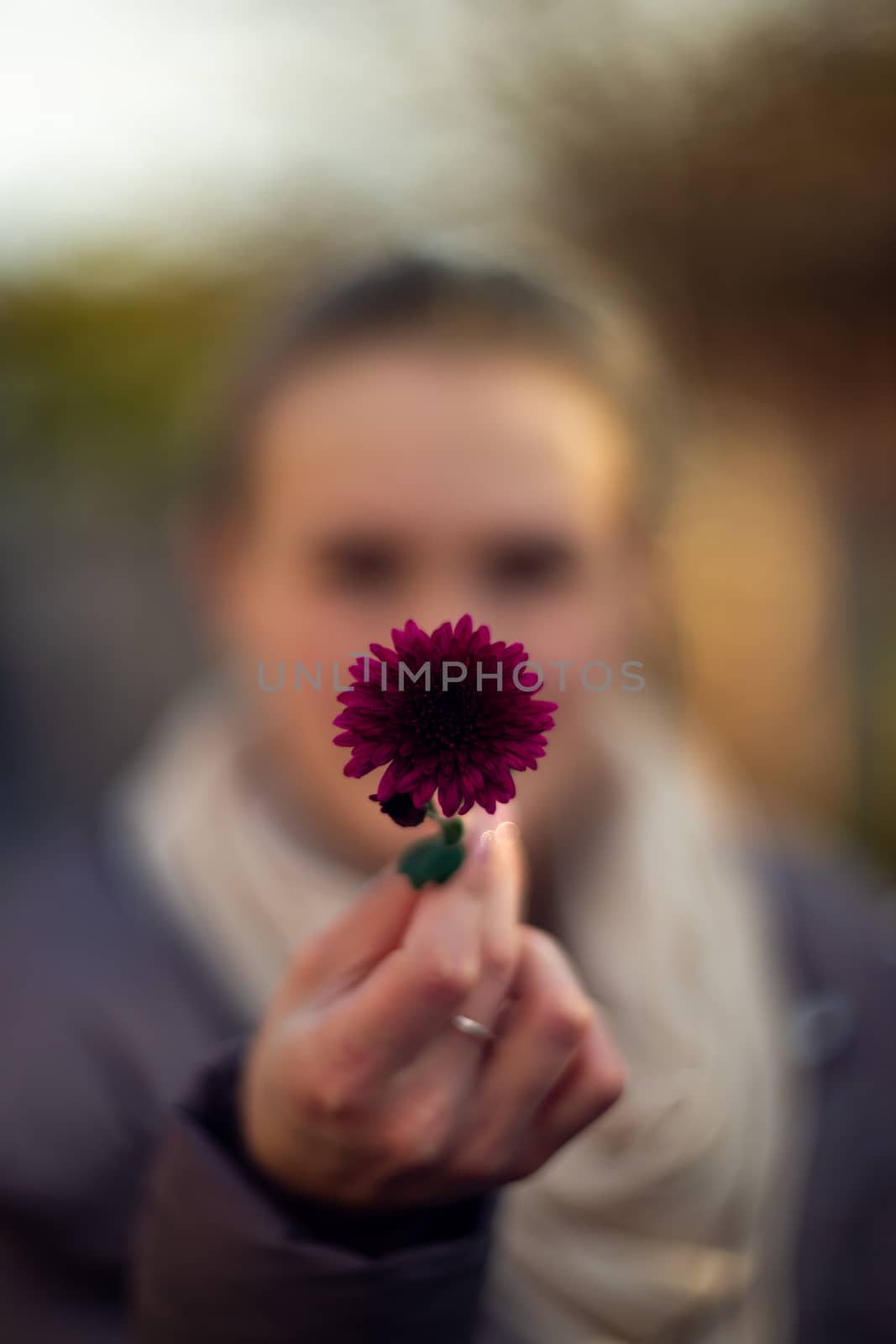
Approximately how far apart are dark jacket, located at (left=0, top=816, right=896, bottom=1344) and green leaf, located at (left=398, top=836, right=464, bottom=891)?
7.3 inches

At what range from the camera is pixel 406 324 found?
0.78 m

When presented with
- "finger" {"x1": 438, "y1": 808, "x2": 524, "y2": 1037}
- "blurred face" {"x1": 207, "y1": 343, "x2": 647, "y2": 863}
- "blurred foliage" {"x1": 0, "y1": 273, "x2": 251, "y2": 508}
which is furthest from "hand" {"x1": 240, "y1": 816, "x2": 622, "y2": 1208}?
"blurred foliage" {"x1": 0, "y1": 273, "x2": 251, "y2": 508}

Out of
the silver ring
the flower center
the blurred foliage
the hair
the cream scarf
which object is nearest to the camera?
the flower center

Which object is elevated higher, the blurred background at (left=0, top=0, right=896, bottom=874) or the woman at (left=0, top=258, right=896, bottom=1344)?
the blurred background at (left=0, top=0, right=896, bottom=874)

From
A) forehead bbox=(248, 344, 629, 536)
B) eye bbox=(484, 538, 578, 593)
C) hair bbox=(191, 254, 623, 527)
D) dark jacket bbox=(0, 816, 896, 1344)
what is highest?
hair bbox=(191, 254, 623, 527)

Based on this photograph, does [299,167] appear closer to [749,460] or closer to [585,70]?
[585,70]

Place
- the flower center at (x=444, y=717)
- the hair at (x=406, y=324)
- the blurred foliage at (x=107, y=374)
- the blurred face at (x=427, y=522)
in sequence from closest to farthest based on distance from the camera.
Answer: the flower center at (x=444, y=717), the blurred face at (x=427, y=522), the hair at (x=406, y=324), the blurred foliage at (x=107, y=374)

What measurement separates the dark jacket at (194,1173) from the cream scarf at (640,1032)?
0.04m

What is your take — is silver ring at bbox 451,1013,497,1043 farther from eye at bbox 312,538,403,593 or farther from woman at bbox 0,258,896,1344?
eye at bbox 312,538,403,593

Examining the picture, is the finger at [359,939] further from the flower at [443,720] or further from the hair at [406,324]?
the hair at [406,324]

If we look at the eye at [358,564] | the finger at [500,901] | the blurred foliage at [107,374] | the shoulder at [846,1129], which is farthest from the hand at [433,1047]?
the blurred foliage at [107,374]

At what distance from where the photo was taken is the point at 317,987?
35 centimetres

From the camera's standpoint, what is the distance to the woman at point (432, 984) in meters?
0.35

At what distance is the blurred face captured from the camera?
63cm
